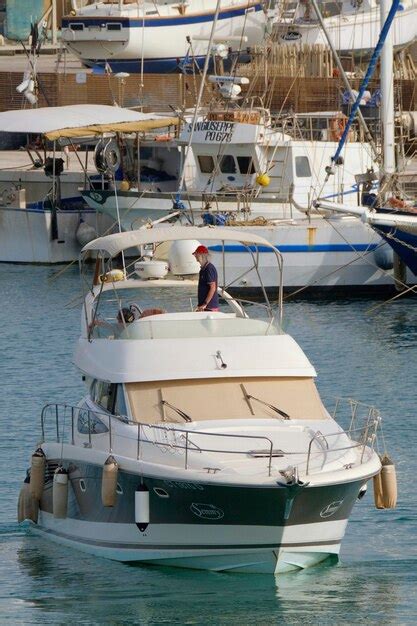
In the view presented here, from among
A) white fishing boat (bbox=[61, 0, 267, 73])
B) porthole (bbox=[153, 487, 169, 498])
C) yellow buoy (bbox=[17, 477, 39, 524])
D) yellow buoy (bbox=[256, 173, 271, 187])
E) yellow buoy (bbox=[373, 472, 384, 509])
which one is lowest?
yellow buoy (bbox=[17, 477, 39, 524])

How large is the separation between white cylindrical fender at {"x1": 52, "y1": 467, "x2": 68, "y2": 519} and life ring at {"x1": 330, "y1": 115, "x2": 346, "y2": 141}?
25.5m

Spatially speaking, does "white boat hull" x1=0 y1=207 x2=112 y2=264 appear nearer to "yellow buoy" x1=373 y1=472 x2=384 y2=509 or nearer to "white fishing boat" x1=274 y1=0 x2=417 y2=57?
"white fishing boat" x1=274 y1=0 x2=417 y2=57

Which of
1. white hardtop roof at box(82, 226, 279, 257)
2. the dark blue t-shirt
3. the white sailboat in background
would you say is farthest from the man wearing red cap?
the white sailboat in background

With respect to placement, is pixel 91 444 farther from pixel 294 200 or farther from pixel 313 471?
pixel 294 200

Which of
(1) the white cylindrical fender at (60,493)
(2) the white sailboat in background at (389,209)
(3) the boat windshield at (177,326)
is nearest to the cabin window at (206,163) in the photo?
(2) the white sailboat in background at (389,209)

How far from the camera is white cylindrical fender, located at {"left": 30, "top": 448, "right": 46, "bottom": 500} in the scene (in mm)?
19641

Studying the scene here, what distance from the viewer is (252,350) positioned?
18953 millimetres

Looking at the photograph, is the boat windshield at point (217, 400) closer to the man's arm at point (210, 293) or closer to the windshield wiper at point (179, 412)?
the windshield wiper at point (179, 412)

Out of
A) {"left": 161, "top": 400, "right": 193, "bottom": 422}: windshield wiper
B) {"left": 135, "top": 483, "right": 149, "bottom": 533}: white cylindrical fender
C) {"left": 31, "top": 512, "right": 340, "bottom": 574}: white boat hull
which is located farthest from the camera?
{"left": 161, "top": 400, "right": 193, "bottom": 422}: windshield wiper

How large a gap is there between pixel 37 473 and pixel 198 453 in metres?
3.04

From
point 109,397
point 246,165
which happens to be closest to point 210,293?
point 109,397

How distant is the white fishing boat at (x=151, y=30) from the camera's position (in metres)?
58.8

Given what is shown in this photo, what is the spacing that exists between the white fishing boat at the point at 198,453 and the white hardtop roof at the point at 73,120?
79.5 feet

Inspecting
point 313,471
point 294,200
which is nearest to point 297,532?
point 313,471
